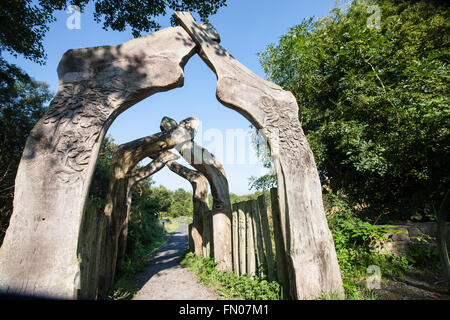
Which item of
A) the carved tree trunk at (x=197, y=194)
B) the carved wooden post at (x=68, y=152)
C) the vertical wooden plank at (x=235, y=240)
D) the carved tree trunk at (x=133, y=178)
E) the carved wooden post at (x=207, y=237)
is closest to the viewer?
the carved wooden post at (x=68, y=152)

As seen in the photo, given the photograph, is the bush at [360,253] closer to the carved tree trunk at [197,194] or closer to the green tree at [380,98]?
the green tree at [380,98]

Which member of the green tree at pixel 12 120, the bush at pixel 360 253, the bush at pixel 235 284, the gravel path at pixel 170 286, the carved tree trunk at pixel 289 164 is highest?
the green tree at pixel 12 120

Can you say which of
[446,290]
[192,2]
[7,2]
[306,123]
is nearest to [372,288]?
[446,290]

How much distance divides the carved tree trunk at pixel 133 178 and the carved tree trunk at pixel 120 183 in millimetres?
262

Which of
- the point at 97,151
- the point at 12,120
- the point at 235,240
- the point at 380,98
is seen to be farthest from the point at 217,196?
the point at 12,120

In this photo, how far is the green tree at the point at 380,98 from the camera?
491cm

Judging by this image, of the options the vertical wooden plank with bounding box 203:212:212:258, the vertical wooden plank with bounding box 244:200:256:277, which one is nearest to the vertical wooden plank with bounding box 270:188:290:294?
the vertical wooden plank with bounding box 244:200:256:277

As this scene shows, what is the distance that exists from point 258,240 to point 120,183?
338 cm

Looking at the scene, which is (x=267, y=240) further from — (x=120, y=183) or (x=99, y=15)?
(x=99, y=15)

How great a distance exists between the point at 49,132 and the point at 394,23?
1116cm

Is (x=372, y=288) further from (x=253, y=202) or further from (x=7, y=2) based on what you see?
(x=7, y=2)

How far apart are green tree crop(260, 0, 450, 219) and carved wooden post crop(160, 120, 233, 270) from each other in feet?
12.5

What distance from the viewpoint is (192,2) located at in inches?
242

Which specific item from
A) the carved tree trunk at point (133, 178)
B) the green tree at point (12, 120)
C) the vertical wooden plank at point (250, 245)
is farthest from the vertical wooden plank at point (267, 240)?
the green tree at point (12, 120)
